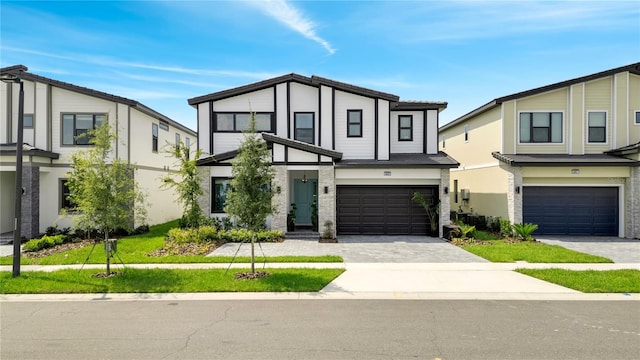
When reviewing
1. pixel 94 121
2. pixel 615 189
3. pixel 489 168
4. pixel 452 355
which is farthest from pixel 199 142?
pixel 615 189

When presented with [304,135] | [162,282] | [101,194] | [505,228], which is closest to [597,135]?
[505,228]

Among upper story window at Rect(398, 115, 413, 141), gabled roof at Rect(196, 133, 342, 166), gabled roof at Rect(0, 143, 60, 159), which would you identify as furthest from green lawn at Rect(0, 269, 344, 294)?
upper story window at Rect(398, 115, 413, 141)

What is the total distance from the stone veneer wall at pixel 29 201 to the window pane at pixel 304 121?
40.0 ft

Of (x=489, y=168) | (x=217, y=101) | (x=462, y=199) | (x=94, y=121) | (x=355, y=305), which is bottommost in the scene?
(x=355, y=305)

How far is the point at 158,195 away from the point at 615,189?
24.3 m

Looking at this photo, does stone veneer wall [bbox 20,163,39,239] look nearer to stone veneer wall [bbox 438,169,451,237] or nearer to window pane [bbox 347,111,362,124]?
window pane [bbox 347,111,362,124]

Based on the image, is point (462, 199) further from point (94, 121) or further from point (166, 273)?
point (94, 121)

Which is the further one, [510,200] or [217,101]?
[217,101]

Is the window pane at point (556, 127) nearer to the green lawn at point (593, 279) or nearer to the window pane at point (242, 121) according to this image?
the green lawn at point (593, 279)

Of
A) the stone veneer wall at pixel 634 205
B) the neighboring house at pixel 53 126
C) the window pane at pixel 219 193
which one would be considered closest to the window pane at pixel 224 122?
the window pane at pixel 219 193

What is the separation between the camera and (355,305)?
27.2ft

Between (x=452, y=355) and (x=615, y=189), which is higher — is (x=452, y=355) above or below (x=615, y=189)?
below

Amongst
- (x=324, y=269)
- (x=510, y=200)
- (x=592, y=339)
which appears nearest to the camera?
(x=592, y=339)

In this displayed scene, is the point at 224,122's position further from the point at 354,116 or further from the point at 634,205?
the point at 634,205
